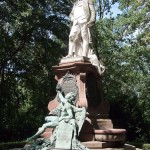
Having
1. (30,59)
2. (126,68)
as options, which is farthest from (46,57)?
(126,68)

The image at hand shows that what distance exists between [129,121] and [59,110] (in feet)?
41.7

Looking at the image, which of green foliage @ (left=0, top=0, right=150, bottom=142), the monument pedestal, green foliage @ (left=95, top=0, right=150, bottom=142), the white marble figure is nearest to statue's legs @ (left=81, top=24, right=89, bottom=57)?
the white marble figure

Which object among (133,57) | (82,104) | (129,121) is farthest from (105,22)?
(82,104)

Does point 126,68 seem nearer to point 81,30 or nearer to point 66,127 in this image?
point 81,30

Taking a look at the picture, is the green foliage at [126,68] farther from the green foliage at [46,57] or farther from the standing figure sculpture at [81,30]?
the standing figure sculpture at [81,30]

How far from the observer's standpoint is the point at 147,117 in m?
22.8

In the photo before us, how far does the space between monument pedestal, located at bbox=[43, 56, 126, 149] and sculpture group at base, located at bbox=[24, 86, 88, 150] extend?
19.3 inches

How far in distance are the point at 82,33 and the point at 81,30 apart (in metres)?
0.13

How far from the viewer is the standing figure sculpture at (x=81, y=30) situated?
12.5m

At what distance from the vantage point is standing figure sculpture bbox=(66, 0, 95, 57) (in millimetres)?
12469

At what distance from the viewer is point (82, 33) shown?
12.5m

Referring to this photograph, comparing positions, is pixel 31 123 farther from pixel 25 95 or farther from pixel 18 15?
pixel 18 15

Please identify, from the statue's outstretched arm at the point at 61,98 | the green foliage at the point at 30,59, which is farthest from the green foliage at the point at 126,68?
the statue's outstretched arm at the point at 61,98

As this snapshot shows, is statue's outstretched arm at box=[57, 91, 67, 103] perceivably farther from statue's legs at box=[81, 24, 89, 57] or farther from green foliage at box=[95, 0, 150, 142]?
green foliage at box=[95, 0, 150, 142]
